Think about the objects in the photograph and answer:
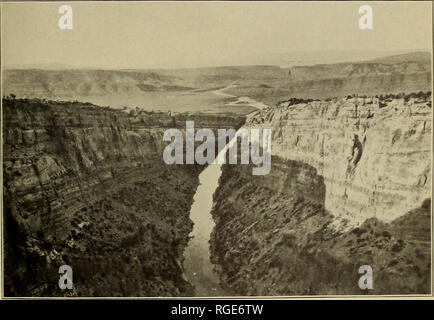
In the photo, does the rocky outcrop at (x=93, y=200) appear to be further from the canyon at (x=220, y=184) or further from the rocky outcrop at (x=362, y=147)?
the rocky outcrop at (x=362, y=147)

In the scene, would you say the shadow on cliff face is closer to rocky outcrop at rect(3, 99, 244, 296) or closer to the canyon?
the canyon

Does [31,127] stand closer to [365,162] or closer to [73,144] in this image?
[73,144]

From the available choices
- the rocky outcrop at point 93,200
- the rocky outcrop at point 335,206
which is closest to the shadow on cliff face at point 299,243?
the rocky outcrop at point 335,206

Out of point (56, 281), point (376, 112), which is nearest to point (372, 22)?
point (376, 112)

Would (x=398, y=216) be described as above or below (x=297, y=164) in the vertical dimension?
below

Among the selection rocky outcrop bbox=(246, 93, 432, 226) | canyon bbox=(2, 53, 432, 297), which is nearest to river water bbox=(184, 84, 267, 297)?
canyon bbox=(2, 53, 432, 297)

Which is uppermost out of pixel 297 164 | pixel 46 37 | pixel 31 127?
pixel 46 37
